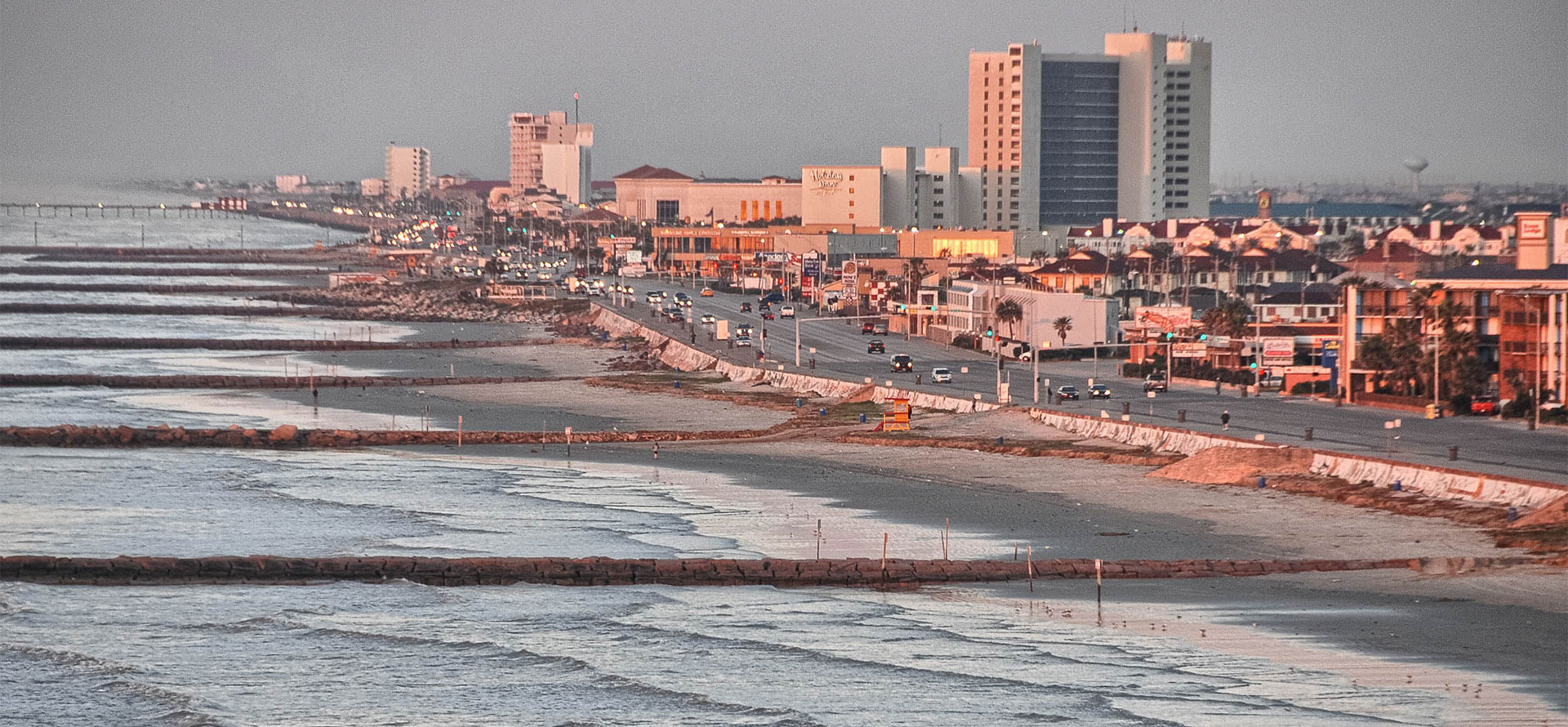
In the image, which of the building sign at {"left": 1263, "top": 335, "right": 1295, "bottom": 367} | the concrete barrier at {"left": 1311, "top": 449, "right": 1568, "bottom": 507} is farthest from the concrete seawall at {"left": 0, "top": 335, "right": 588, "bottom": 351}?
the concrete barrier at {"left": 1311, "top": 449, "right": 1568, "bottom": 507}

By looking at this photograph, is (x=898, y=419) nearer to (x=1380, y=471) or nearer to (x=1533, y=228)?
(x=1380, y=471)

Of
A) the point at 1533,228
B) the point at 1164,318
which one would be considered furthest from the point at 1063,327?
the point at 1533,228

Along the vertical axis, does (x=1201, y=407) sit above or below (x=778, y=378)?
below

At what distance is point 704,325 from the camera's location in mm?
122625

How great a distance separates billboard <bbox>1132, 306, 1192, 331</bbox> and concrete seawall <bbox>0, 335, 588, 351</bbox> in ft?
146

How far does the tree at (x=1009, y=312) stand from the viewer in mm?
103125

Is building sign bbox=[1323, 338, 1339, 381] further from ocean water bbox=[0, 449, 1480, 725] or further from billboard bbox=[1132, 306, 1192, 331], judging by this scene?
ocean water bbox=[0, 449, 1480, 725]

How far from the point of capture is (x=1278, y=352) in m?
76.8

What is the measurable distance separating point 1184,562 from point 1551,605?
7548 millimetres

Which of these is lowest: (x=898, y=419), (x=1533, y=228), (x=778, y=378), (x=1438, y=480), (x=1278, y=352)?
(x=1438, y=480)

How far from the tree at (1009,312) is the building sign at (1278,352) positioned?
26.5 metres

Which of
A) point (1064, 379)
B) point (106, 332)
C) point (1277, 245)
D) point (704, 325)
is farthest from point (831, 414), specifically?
point (1277, 245)

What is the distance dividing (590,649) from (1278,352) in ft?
159

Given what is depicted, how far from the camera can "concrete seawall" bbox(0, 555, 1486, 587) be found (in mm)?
39875
